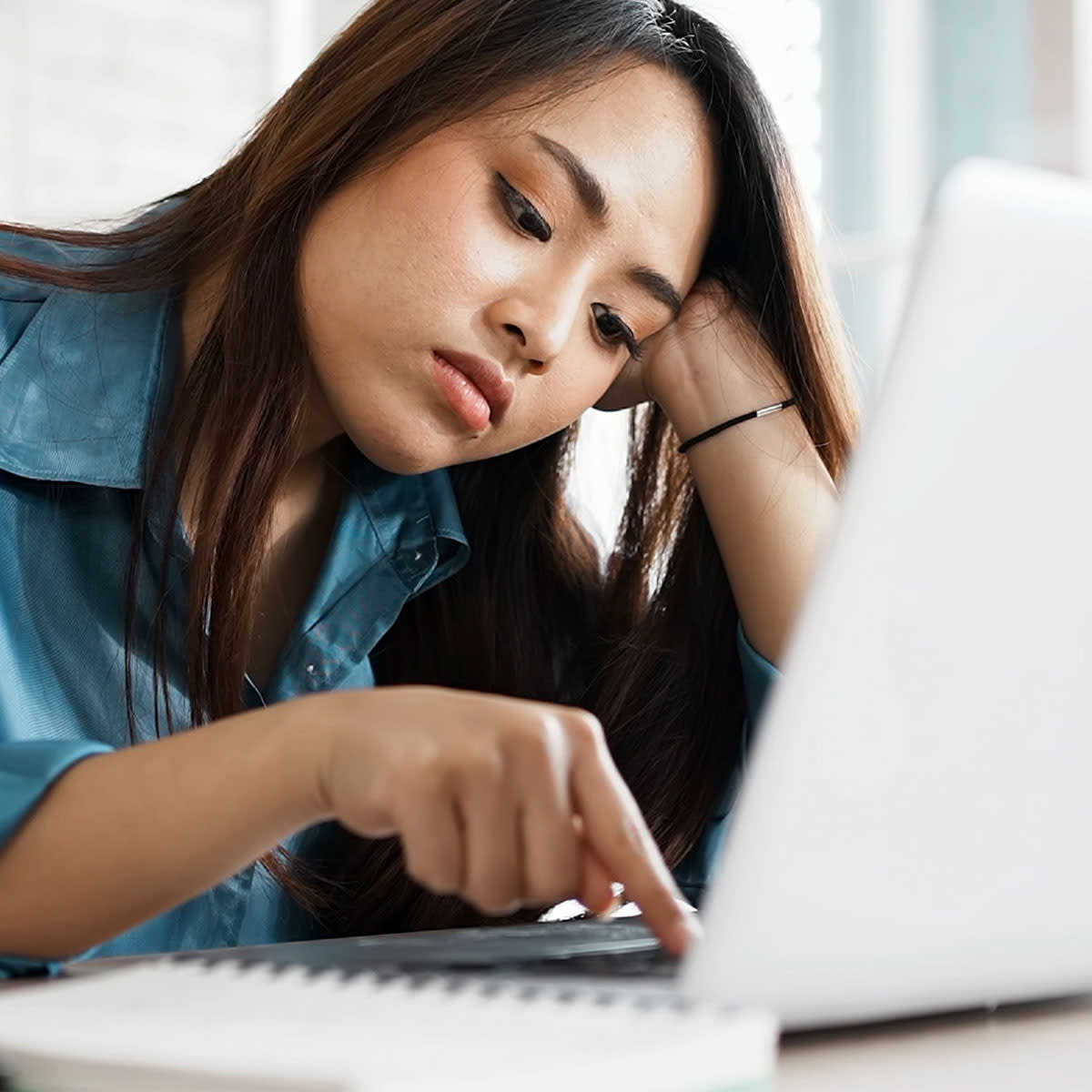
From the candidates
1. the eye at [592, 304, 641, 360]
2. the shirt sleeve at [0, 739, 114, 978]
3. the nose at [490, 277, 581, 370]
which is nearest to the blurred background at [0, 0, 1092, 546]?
the eye at [592, 304, 641, 360]

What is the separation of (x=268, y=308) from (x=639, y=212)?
0.28 m

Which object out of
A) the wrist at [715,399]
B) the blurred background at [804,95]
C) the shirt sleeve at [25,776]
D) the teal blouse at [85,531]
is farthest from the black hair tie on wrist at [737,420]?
the blurred background at [804,95]

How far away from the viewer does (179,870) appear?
644 mm

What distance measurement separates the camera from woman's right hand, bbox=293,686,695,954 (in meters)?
0.54

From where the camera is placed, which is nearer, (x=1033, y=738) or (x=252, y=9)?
(x=1033, y=738)

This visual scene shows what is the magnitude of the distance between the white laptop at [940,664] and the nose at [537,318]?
68 centimetres

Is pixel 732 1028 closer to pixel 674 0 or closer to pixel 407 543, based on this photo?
pixel 407 543

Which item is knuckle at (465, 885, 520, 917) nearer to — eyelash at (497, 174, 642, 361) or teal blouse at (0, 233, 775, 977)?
teal blouse at (0, 233, 775, 977)

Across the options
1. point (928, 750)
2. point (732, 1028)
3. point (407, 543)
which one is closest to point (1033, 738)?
point (928, 750)

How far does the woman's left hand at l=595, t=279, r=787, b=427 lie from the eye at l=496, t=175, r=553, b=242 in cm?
26

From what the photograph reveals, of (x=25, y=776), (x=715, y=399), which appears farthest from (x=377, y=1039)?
(x=715, y=399)

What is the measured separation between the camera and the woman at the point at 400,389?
1.09 meters

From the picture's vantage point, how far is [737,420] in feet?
4.32

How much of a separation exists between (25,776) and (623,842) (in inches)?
10.7
